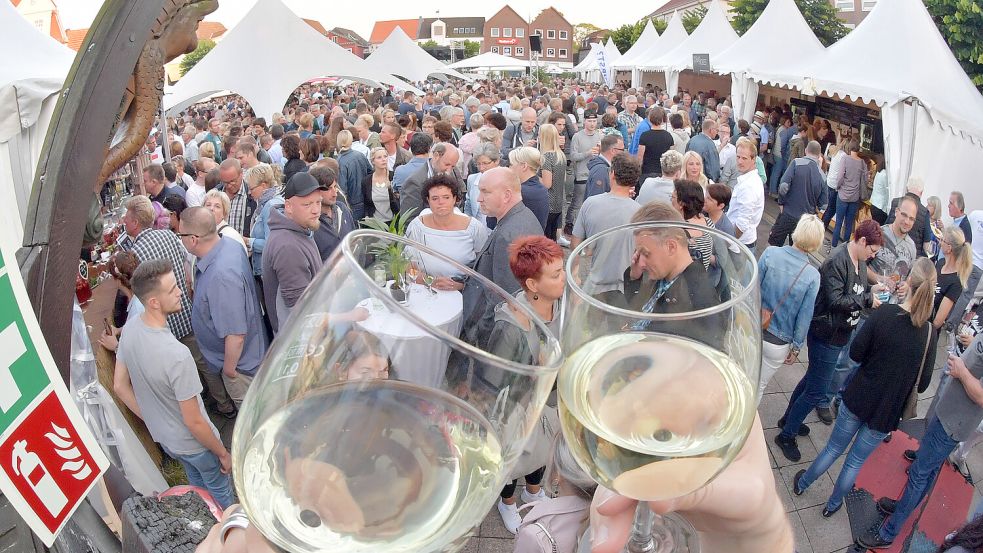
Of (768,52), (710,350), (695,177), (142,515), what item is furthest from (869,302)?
(768,52)

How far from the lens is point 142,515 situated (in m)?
1.41

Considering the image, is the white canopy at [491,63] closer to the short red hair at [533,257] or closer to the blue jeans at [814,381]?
the blue jeans at [814,381]

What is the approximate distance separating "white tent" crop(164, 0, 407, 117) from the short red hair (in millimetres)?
11141

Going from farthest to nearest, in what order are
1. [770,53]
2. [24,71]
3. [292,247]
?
1. [770,53]
2. [292,247]
3. [24,71]

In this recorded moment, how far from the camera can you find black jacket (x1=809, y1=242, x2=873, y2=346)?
4.16m

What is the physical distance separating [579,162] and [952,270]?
4.70 metres

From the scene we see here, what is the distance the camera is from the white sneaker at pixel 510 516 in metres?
3.60

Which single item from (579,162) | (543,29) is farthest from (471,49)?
(579,162)

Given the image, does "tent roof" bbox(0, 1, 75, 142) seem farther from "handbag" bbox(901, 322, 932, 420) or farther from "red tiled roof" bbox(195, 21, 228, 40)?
"red tiled roof" bbox(195, 21, 228, 40)

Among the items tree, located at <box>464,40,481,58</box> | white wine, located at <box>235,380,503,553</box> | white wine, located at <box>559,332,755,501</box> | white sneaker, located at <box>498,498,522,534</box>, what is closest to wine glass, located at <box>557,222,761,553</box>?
white wine, located at <box>559,332,755,501</box>

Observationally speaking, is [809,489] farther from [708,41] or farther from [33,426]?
[708,41]

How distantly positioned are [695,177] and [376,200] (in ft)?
11.5

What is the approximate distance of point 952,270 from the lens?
489cm

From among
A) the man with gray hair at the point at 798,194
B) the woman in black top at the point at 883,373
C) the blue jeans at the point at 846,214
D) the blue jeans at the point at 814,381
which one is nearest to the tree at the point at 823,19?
the blue jeans at the point at 846,214
